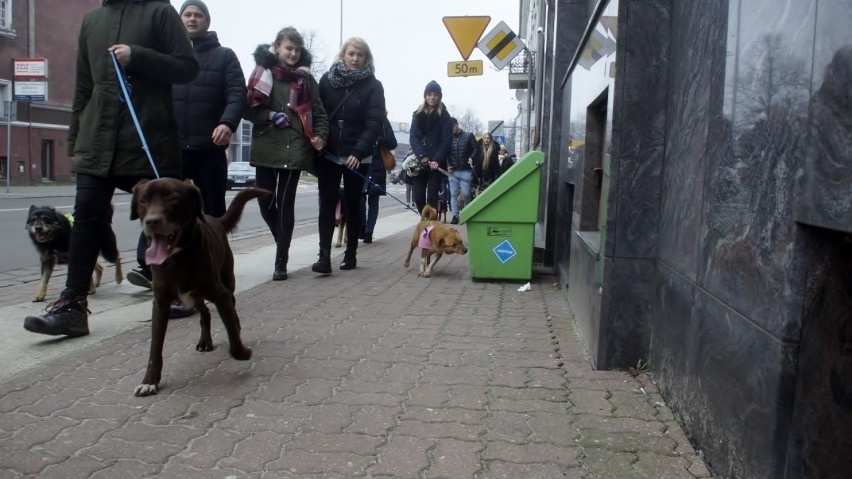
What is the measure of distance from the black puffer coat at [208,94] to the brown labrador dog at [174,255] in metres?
2.12

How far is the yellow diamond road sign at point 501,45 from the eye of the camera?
10.7 m

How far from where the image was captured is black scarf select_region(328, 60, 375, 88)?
7180mm

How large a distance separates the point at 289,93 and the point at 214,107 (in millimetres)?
994

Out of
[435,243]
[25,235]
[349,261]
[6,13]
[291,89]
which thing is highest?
[6,13]

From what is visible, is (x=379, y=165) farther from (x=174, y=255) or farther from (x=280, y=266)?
(x=174, y=255)

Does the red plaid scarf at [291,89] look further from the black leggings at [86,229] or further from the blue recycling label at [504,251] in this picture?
the black leggings at [86,229]

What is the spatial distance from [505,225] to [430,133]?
379 cm

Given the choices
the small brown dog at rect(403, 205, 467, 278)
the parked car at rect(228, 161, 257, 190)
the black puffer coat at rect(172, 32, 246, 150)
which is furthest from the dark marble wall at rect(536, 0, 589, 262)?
the parked car at rect(228, 161, 257, 190)

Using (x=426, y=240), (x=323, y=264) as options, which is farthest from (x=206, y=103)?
(x=426, y=240)

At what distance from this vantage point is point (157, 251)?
130 inches

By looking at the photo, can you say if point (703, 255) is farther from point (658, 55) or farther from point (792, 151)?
point (658, 55)

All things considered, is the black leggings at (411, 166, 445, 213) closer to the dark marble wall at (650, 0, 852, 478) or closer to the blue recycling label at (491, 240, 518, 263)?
the blue recycling label at (491, 240, 518, 263)

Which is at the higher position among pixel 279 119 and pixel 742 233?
pixel 279 119

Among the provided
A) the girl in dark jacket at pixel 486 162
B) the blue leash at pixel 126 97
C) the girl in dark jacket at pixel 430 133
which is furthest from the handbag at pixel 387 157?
the girl in dark jacket at pixel 486 162
